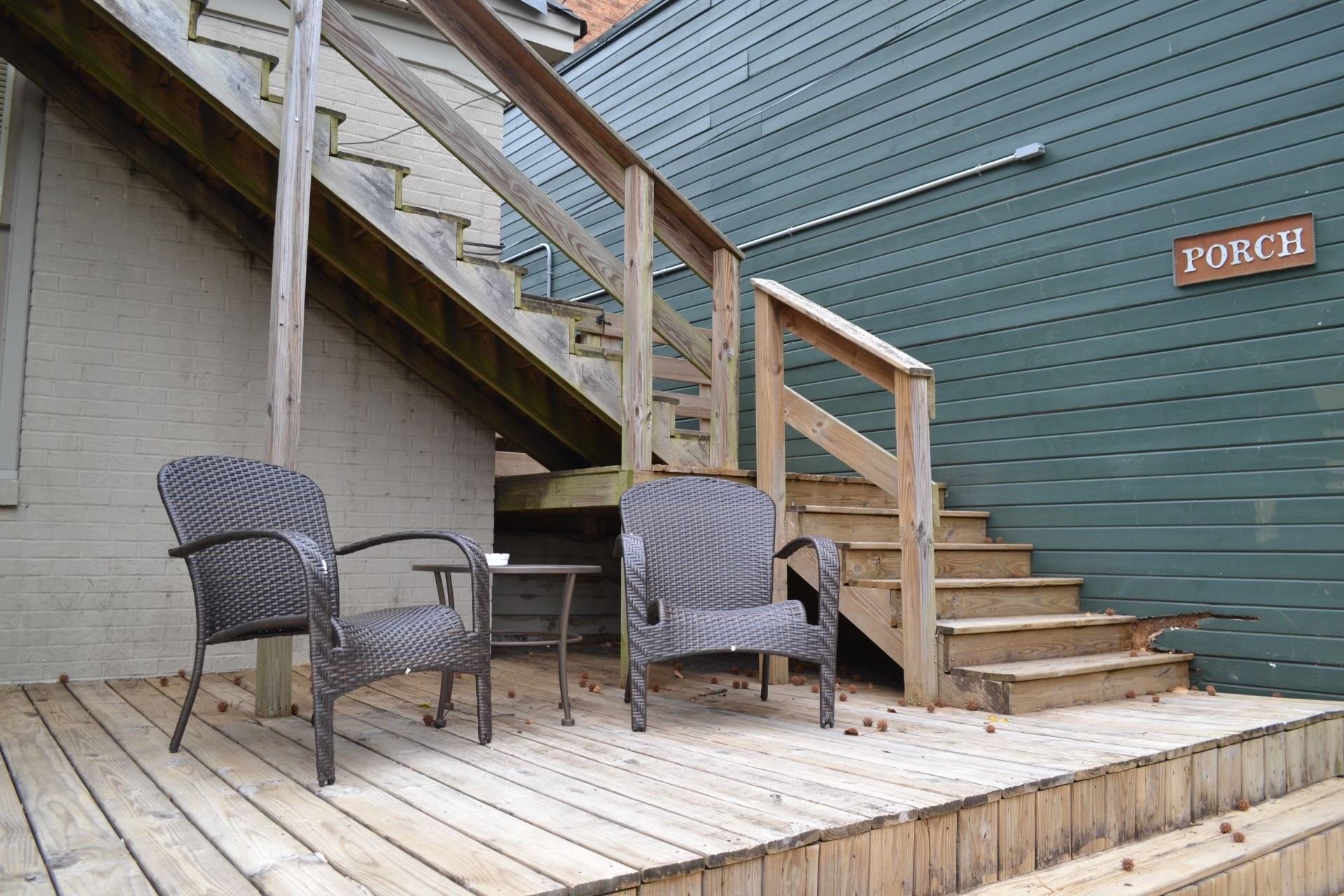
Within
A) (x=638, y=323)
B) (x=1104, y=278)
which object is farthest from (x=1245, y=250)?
(x=638, y=323)

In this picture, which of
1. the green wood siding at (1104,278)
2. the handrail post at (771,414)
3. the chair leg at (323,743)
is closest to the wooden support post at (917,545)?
the handrail post at (771,414)

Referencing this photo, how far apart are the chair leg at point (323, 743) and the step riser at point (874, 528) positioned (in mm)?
2277

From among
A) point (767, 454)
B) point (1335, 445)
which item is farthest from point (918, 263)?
point (1335, 445)

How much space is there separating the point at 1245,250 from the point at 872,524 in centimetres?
179

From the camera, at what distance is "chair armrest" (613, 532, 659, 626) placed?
3209 mm

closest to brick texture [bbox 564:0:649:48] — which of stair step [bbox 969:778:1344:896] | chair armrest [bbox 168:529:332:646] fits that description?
chair armrest [bbox 168:529:332:646]

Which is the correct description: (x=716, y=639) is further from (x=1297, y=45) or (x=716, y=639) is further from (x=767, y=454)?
(x=1297, y=45)

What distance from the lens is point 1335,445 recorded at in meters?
3.73

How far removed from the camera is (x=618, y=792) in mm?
2402

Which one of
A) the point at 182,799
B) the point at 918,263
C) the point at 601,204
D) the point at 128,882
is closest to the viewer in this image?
the point at 128,882

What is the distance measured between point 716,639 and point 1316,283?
2.56 metres

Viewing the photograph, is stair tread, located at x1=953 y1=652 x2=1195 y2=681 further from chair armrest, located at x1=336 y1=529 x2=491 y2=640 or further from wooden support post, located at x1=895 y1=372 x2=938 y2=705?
chair armrest, located at x1=336 y1=529 x2=491 y2=640

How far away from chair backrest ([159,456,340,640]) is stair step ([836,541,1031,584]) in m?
1.97

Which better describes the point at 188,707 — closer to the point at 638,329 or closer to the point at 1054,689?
the point at 638,329
